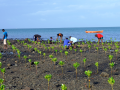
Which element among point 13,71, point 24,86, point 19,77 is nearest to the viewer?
point 24,86

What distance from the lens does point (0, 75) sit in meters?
6.42

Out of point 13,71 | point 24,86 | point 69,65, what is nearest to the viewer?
point 24,86

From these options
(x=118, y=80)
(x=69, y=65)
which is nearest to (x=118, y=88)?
(x=118, y=80)

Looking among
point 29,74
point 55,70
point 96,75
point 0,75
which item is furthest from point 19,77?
point 96,75

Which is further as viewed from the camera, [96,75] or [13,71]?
[13,71]

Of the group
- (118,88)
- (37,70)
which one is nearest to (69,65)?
(37,70)

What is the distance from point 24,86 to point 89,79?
106 inches

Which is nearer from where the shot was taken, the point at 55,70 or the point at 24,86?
the point at 24,86

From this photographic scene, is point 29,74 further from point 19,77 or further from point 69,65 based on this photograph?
point 69,65

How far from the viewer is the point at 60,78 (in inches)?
236

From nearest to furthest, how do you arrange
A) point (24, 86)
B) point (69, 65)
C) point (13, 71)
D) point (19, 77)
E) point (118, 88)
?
point (118, 88)
point (24, 86)
point (19, 77)
point (13, 71)
point (69, 65)

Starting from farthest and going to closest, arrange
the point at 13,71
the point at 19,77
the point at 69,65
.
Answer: the point at 69,65 < the point at 13,71 < the point at 19,77

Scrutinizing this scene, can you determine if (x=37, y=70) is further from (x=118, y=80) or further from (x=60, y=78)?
(x=118, y=80)

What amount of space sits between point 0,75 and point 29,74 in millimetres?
1353
